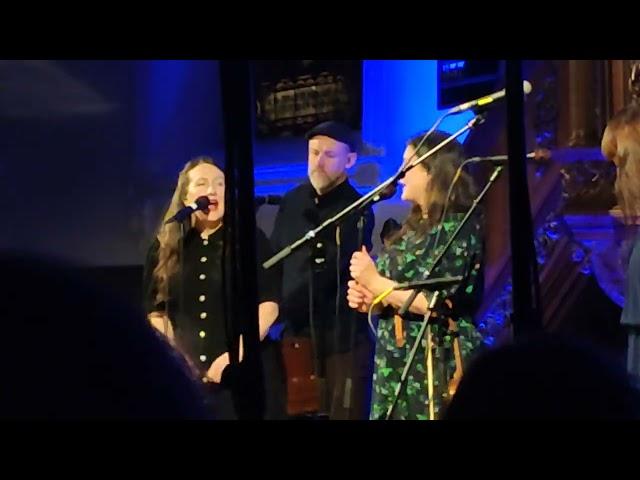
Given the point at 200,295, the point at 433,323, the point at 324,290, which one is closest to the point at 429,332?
the point at 433,323

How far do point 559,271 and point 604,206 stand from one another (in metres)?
0.16

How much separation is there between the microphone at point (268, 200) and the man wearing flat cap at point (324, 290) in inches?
0.4

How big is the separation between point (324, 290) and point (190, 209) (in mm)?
327

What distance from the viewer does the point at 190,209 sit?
1.88m

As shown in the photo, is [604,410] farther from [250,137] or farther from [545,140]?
[545,140]

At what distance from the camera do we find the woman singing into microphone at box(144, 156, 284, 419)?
179 cm

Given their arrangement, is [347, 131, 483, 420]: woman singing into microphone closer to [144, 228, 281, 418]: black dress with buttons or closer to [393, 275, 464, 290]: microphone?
[393, 275, 464, 290]: microphone

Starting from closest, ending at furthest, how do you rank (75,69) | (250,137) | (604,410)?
(604,410)
(250,137)
(75,69)

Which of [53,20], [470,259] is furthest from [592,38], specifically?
[53,20]

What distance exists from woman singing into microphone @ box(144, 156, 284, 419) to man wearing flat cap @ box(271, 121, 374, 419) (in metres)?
0.05

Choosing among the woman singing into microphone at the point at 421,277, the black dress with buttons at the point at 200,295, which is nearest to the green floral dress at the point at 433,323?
the woman singing into microphone at the point at 421,277

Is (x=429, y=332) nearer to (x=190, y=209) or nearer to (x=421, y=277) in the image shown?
(x=421, y=277)

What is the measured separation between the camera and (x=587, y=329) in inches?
70.3

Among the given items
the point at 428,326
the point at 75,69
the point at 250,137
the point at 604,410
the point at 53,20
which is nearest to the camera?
the point at 604,410
